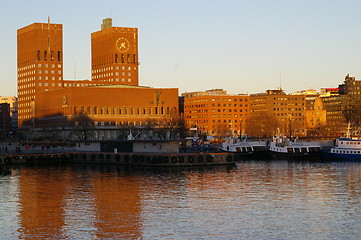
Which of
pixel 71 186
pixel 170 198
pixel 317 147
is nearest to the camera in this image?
pixel 170 198

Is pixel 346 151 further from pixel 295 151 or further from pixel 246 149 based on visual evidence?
pixel 246 149

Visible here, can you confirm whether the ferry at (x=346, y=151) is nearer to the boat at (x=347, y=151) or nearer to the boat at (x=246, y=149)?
the boat at (x=347, y=151)

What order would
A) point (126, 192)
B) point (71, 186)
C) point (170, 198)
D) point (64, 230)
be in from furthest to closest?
point (71, 186)
point (126, 192)
point (170, 198)
point (64, 230)

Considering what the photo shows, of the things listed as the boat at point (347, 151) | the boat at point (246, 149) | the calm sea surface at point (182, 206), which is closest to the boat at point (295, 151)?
the boat at point (246, 149)

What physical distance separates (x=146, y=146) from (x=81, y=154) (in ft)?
72.5

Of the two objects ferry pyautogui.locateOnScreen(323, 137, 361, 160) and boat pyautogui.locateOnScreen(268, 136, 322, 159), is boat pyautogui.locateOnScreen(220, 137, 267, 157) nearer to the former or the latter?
boat pyautogui.locateOnScreen(268, 136, 322, 159)

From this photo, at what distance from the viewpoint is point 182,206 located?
70188 millimetres

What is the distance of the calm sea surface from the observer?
2217 inches

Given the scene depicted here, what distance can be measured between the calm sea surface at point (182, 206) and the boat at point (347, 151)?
4136 centimetres

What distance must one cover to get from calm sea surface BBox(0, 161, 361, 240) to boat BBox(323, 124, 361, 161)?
136 ft

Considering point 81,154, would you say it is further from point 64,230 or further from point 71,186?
point 64,230

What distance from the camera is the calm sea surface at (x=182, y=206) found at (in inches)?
2217

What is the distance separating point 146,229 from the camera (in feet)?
188

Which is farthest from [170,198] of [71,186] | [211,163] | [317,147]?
[317,147]
